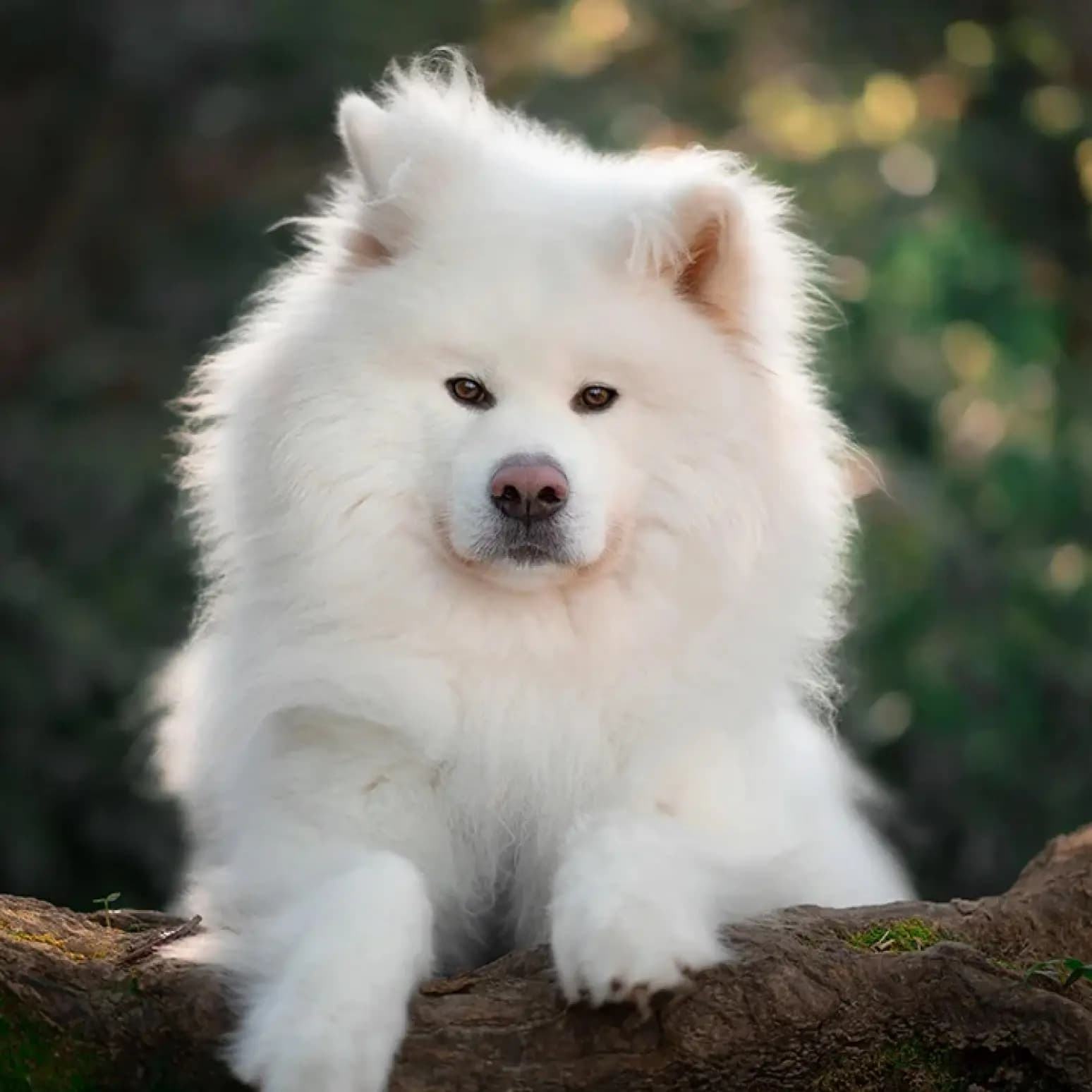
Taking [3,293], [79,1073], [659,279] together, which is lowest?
[79,1073]

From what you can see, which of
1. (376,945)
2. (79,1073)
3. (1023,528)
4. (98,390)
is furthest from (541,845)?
(98,390)

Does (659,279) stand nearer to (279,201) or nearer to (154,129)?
(279,201)

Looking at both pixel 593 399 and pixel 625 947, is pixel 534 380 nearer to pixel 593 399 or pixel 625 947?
pixel 593 399

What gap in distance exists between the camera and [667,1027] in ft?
10.1

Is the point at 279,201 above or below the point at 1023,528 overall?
above

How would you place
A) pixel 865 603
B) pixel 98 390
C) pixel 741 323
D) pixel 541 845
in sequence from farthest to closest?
1. pixel 98 390
2. pixel 865 603
3. pixel 741 323
4. pixel 541 845

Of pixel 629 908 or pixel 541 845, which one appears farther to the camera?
pixel 541 845

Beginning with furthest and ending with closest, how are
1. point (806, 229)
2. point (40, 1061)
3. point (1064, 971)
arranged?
1. point (806, 229)
2. point (1064, 971)
3. point (40, 1061)

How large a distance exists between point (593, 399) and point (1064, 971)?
1.48m

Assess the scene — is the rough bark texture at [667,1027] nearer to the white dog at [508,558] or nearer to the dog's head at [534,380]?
the white dog at [508,558]

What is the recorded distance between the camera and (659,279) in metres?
3.92

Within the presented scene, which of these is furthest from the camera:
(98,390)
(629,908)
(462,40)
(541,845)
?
(462,40)

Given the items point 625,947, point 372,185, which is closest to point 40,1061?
point 625,947

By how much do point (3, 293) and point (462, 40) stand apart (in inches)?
116
